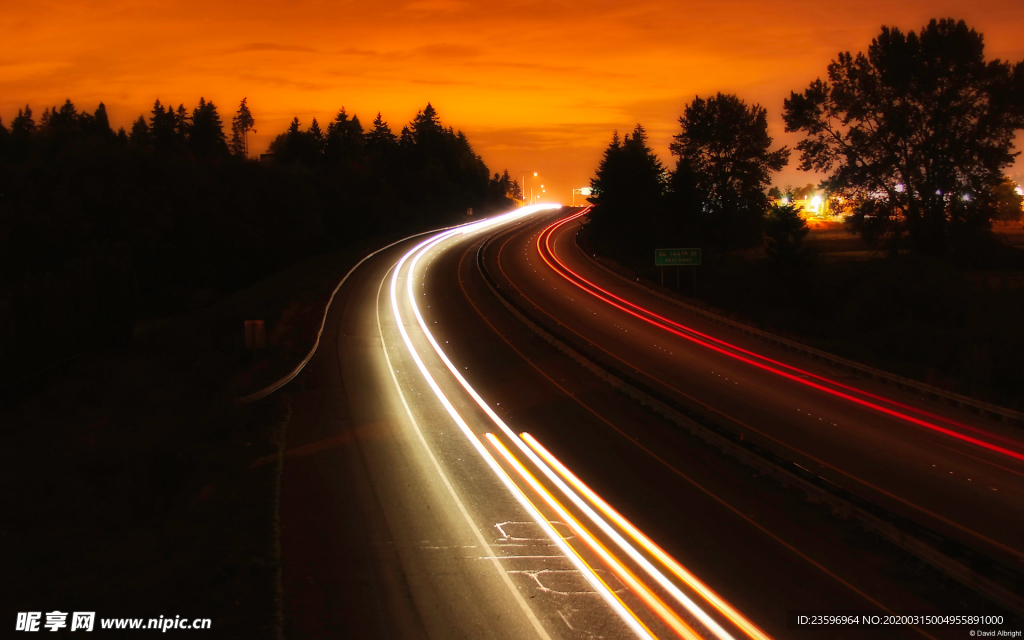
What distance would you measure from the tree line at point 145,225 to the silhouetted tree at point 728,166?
43427 millimetres

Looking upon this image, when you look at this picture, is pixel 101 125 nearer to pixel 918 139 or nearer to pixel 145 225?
pixel 145 225

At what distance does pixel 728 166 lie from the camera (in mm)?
87812

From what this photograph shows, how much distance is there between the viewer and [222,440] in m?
20.4

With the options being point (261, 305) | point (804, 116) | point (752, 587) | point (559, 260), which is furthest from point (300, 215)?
point (752, 587)

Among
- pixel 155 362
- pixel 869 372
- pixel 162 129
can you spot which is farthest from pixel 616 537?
pixel 162 129

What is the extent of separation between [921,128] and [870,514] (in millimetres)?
53424

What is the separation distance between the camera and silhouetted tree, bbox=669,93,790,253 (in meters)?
84.6

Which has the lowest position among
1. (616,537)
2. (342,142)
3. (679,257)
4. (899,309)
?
(899,309)

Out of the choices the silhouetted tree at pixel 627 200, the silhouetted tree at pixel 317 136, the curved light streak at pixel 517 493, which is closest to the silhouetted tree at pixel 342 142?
the silhouetted tree at pixel 317 136

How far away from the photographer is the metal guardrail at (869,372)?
69.8 feet

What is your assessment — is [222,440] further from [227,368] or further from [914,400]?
[914,400]

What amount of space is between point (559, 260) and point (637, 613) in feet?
185

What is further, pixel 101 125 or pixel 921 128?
pixel 101 125

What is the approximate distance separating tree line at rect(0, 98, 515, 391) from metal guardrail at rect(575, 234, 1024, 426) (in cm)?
3357
